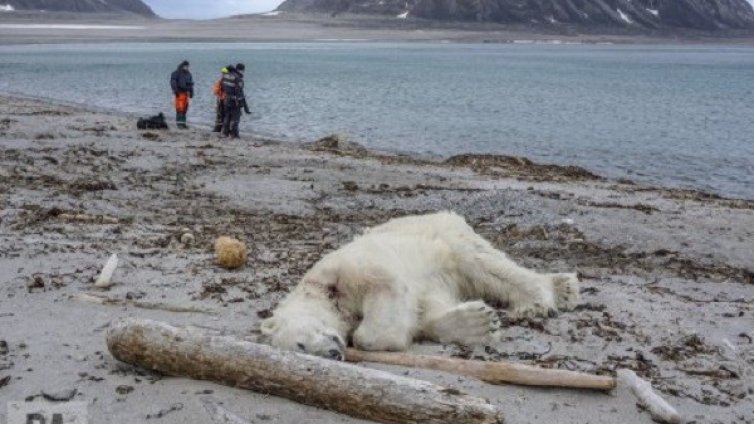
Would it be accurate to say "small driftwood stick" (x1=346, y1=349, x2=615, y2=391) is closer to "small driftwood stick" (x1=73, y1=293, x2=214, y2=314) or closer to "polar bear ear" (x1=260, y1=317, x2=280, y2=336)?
"polar bear ear" (x1=260, y1=317, x2=280, y2=336)

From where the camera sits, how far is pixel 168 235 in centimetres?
906

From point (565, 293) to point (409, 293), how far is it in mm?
1829

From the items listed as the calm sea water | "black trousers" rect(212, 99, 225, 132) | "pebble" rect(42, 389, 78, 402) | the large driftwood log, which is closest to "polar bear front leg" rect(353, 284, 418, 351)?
the large driftwood log

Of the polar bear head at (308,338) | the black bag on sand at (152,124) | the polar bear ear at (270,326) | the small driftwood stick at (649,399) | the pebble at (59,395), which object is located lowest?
the black bag on sand at (152,124)

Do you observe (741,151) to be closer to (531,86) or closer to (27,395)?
(27,395)

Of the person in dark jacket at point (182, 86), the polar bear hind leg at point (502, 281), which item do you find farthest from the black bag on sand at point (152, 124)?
the polar bear hind leg at point (502, 281)

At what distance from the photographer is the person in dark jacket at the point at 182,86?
24922 mm

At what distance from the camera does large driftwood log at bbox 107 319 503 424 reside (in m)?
3.79

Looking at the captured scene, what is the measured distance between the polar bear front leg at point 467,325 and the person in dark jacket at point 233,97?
61.4 feet

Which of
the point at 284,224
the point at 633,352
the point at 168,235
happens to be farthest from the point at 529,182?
the point at 633,352

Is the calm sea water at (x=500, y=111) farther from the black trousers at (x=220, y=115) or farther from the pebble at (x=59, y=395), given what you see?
the pebble at (x=59, y=395)

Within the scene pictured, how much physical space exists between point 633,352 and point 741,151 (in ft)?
94.3

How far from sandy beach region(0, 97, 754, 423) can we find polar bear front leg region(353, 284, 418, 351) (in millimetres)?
288

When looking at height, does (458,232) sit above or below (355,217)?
above
